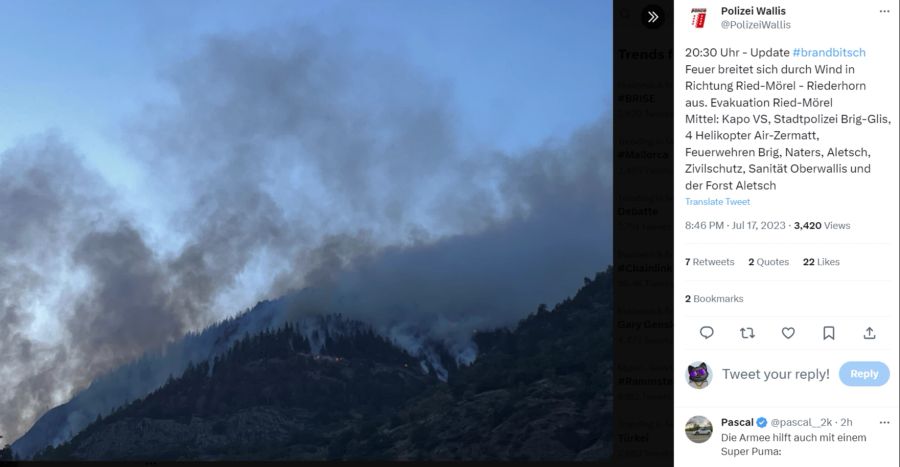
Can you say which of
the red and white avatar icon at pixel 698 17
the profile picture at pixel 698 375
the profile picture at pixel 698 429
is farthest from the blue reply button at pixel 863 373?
the red and white avatar icon at pixel 698 17

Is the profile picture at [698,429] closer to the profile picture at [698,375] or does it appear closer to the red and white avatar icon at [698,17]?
the profile picture at [698,375]

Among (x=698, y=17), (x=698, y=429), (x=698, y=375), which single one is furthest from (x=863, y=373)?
(x=698, y=17)

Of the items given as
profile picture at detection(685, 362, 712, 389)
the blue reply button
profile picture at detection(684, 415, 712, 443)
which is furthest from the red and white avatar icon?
profile picture at detection(684, 415, 712, 443)

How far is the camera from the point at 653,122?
119ft

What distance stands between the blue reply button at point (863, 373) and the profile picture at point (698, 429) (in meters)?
4.68

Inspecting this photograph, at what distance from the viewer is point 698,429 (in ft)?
110

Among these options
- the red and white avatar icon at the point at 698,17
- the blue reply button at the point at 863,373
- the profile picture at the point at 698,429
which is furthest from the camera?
the red and white avatar icon at the point at 698,17

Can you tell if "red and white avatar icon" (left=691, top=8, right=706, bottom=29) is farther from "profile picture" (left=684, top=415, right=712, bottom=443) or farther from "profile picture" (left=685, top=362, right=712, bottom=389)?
"profile picture" (left=684, top=415, right=712, bottom=443)

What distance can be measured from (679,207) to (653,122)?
354 cm

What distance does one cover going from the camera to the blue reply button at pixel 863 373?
1292 inches

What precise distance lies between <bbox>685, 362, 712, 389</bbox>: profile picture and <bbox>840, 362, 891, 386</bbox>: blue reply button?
14.2 ft

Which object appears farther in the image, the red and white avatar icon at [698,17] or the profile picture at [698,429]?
the red and white avatar icon at [698,17]

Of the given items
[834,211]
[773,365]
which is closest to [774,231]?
[834,211]

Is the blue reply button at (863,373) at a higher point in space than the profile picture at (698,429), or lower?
higher
